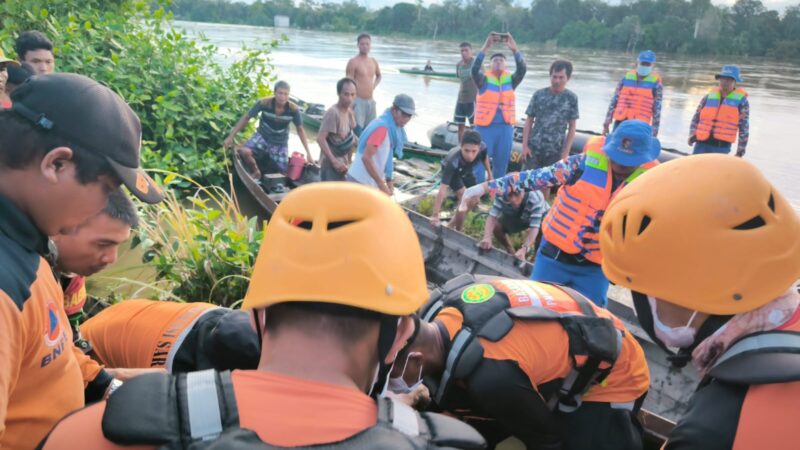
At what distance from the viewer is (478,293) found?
214 centimetres

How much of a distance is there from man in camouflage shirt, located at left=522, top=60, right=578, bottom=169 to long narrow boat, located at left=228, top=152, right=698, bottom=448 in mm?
2555

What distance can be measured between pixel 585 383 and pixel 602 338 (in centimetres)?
20

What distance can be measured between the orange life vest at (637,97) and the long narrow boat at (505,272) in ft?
14.5

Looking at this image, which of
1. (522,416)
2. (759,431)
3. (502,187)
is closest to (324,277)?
(759,431)

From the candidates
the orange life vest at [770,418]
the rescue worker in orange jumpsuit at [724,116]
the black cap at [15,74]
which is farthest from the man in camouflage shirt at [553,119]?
the orange life vest at [770,418]

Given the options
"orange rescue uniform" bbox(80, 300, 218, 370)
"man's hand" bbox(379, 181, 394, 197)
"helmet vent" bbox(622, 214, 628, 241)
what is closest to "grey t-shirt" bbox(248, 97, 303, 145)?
"man's hand" bbox(379, 181, 394, 197)

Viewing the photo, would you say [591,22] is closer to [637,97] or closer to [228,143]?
[637,97]

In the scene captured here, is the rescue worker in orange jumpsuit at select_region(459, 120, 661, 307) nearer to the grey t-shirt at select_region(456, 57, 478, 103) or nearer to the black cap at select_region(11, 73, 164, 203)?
the black cap at select_region(11, 73, 164, 203)

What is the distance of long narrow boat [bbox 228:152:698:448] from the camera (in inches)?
141

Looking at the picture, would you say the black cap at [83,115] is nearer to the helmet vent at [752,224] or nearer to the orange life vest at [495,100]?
the helmet vent at [752,224]

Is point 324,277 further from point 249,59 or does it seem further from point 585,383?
point 249,59

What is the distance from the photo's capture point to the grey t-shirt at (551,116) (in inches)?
290

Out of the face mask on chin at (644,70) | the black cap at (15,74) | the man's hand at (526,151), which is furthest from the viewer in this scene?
the face mask on chin at (644,70)

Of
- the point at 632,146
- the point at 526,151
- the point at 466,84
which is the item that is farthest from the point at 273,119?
the point at 632,146
